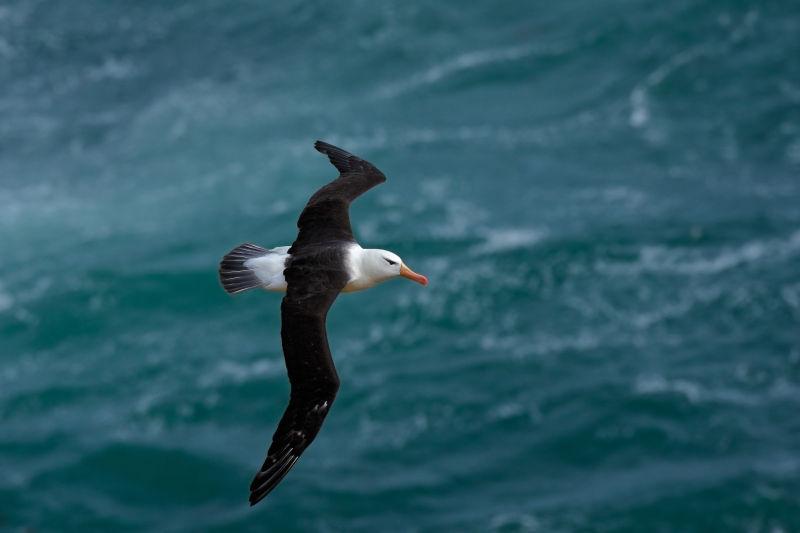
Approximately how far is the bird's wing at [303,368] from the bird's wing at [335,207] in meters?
0.91

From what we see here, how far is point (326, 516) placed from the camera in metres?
24.8

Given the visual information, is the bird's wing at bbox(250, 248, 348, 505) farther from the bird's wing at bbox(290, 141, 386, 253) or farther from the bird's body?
the bird's wing at bbox(290, 141, 386, 253)

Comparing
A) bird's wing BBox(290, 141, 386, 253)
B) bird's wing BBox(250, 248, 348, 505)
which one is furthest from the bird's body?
bird's wing BBox(290, 141, 386, 253)

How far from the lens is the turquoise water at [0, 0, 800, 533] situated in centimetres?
2550

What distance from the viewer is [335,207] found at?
1461 cm

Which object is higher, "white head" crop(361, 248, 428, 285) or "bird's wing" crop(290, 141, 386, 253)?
"bird's wing" crop(290, 141, 386, 253)

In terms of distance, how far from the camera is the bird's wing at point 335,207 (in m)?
14.2

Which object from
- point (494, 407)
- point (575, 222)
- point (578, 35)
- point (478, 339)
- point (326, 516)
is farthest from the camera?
point (578, 35)

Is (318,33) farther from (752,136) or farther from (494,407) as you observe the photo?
(494,407)

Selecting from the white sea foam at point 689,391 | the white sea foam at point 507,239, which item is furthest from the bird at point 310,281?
the white sea foam at point 507,239

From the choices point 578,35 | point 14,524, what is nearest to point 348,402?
point 14,524

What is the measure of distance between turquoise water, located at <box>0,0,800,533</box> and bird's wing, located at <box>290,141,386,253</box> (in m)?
10.5

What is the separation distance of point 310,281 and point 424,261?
58.0 feet

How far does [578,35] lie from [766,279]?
12.1m
